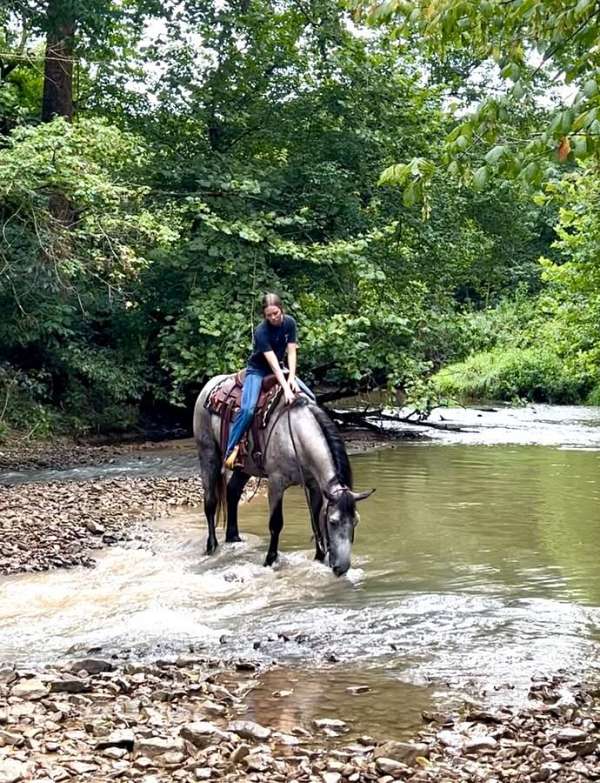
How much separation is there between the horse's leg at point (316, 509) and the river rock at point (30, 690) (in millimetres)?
3742

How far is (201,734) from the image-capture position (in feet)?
14.2

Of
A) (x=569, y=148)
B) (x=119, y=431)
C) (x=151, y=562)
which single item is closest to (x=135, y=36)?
(x=119, y=431)

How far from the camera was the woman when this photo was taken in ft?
30.6

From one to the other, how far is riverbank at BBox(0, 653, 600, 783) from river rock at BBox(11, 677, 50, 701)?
1cm

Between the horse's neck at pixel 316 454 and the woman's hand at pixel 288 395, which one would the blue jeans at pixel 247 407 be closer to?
the woman's hand at pixel 288 395

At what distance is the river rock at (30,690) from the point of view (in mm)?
4844

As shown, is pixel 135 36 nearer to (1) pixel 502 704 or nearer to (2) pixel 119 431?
(2) pixel 119 431

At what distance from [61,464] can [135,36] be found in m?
10.8

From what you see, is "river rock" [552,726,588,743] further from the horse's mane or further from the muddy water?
the horse's mane

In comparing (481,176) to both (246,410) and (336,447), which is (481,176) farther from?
(246,410)

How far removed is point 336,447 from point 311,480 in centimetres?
46

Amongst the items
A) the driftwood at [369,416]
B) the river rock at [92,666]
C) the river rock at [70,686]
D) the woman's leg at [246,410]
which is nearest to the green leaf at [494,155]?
the river rock at [70,686]

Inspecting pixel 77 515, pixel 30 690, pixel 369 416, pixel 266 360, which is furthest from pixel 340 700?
pixel 369 416

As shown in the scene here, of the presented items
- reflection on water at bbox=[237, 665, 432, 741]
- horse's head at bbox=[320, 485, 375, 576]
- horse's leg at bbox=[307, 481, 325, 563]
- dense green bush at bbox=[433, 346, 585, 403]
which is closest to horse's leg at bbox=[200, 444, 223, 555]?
horse's leg at bbox=[307, 481, 325, 563]
